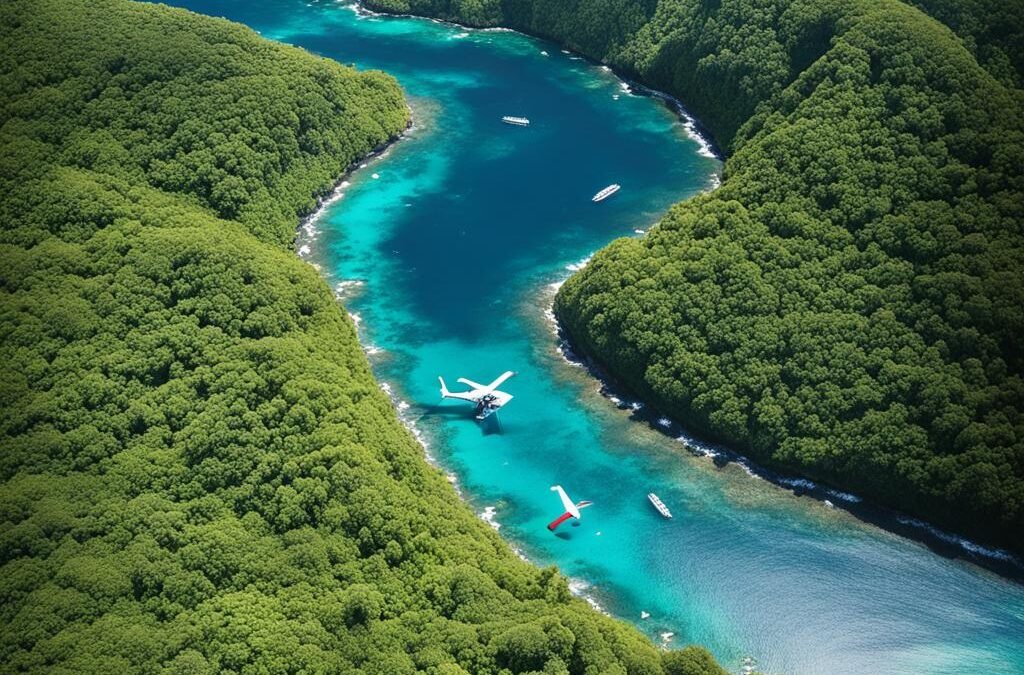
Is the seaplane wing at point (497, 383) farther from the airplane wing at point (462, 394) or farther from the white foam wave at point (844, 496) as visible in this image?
the white foam wave at point (844, 496)

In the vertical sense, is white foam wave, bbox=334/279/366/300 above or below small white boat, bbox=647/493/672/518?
below

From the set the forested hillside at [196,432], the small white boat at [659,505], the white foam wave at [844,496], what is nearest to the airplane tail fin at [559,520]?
the small white boat at [659,505]

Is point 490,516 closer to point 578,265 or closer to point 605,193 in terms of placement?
point 578,265

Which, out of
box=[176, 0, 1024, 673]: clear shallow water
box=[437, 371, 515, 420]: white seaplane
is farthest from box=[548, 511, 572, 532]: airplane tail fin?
box=[437, 371, 515, 420]: white seaplane

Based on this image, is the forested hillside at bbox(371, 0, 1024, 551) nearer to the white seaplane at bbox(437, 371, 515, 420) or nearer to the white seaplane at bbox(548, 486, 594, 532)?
the white seaplane at bbox(437, 371, 515, 420)

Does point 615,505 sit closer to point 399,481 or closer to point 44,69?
point 399,481

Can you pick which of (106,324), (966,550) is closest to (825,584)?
(966,550)
